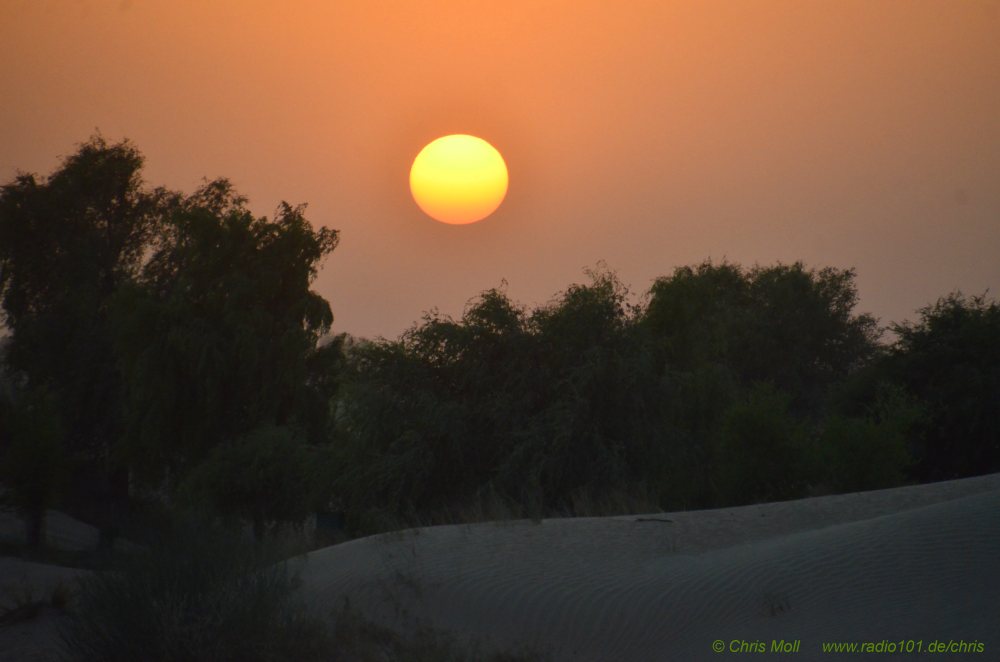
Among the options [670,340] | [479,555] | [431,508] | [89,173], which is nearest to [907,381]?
[670,340]

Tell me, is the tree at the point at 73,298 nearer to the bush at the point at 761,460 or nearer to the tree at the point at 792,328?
the bush at the point at 761,460

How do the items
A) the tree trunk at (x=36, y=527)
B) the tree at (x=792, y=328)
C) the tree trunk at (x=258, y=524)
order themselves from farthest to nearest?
1. the tree at (x=792, y=328)
2. the tree trunk at (x=36, y=527)
3. the tree trunk at (x=258, y=524)

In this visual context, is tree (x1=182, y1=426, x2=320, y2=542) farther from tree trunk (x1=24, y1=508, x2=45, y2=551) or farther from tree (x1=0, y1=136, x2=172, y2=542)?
tree (x1=0, y1=136, x2=172, y2=542)

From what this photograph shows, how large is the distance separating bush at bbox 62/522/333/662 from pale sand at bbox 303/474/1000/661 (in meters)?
1.94

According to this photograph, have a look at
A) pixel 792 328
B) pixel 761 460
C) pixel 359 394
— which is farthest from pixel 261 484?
pixel 792 328

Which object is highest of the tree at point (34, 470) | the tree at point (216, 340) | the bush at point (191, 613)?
the tree at point (216, 340)

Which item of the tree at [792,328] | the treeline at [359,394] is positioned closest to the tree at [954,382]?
the treeline at [359,394]

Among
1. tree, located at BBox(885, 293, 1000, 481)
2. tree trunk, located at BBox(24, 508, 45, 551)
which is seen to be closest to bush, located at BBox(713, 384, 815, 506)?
tree, located at BBox(885, 293, 1000, 481)

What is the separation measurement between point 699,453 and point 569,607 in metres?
20.9

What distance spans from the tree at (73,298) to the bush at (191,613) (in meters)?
29.3

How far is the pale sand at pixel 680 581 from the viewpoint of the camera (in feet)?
40.3

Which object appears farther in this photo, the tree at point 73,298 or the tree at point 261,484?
the tree at point 73,298

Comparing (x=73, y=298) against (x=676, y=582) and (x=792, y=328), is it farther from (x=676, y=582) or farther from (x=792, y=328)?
(x=792, y=328)

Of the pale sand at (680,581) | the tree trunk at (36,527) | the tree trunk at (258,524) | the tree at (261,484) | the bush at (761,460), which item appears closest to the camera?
the pale sand at (680,581)
